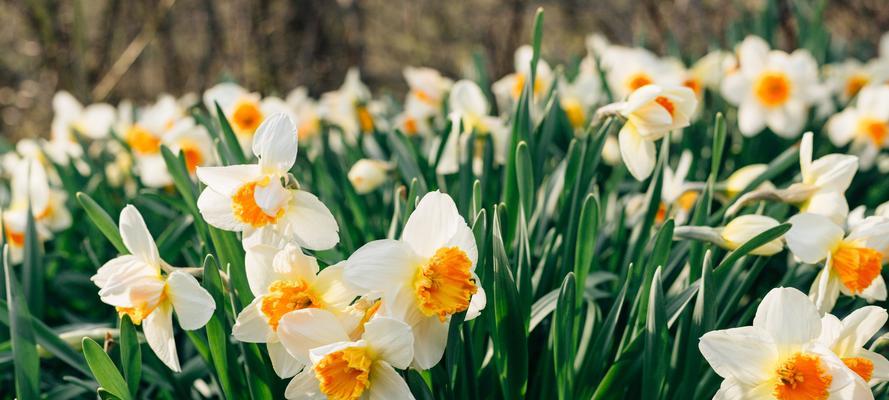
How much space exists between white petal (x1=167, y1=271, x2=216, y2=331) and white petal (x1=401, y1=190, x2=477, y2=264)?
24 centimetres

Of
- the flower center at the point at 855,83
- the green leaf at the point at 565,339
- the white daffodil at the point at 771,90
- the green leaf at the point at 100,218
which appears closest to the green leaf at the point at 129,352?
the green leaf at the point at 100,218

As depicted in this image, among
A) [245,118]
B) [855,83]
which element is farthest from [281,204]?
[855,83]

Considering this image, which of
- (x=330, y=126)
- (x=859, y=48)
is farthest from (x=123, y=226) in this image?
(x=859, y=48)

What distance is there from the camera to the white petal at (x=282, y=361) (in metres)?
0.93

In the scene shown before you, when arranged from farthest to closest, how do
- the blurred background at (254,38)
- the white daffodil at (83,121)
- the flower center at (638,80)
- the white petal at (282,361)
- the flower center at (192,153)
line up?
1. the blurred background at (254,38)
2. the white daffodil at (83,121)
3. the flower center at (638,80)
4. the flower center at (192,153)
5. the white petal at (282,361)

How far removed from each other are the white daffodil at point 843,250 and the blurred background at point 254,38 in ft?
5.98

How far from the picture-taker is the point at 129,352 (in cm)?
99

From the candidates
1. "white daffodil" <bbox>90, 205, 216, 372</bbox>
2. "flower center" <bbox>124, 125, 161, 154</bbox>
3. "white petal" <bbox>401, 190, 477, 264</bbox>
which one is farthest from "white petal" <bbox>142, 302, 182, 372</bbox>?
"flower center" <bbox>124, 125, 161, 154</bbox>

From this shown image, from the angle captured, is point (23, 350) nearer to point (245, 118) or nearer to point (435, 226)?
point (435, 226)

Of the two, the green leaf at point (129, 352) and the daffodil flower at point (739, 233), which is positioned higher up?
the green leaf at point (129, 352)

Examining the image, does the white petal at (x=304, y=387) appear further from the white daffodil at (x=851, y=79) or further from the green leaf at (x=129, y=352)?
the white daffodil at (x=851, y=79)

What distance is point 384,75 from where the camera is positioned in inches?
311

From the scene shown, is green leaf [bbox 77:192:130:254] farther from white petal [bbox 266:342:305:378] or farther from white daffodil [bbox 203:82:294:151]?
white daffodil [bbox 203:82:294:151]

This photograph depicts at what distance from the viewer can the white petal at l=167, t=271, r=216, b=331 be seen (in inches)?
35.8
